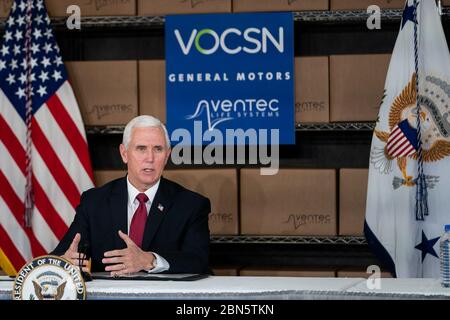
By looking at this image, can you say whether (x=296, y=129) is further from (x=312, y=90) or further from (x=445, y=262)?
(x=445, y=262)

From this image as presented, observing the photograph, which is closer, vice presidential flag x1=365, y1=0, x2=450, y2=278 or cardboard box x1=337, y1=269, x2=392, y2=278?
vice presidential flag x1=365, y1=0, x2=450, y2=278

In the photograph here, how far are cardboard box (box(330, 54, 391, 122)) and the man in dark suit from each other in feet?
3.71

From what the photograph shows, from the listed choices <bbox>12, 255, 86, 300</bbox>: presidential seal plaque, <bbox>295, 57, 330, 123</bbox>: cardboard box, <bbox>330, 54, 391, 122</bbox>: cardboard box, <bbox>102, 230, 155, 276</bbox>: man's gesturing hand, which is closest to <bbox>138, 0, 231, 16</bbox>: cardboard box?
<bbox>295, 57, 330, 123</bbox>: cardboard box

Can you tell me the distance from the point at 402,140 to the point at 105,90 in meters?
1.46

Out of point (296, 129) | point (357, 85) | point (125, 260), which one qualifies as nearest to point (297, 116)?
point (296, 129)

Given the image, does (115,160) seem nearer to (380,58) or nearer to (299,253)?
(299,253)

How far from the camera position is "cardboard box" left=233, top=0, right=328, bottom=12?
421 cm

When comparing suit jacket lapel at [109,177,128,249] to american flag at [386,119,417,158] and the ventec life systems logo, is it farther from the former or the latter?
american flag at [386,119,417,158]

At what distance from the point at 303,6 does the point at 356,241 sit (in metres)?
1.15

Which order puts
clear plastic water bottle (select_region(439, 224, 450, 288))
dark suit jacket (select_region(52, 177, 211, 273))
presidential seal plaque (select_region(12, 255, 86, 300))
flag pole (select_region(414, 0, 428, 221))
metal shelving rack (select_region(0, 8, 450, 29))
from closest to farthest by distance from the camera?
1. presidential seal plaque (select_region(12, 255, 86, 300))
2. clear plastic water bottle (select_region(439, 224, 450, 288))
3. dark suit jacket (select_region(52, 177, 211, 273))
4. flag pole (select_region(414, 0, 428, 221))
5. metal shelving rack (select_region(0, 8, 450, 29))

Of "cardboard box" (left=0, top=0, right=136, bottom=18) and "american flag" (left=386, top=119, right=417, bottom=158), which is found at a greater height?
"cardboard box" (left=0, top=0, right=136, bottom=18)

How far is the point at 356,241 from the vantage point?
13.5ft

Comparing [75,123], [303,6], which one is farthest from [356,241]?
[75,123]

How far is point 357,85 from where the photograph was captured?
4.13 meters
